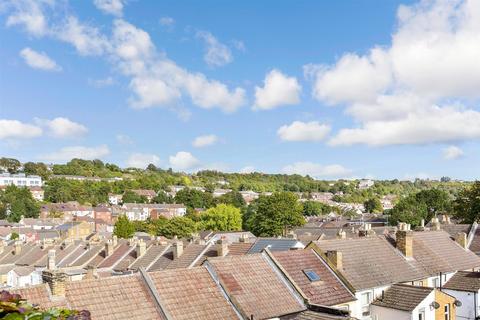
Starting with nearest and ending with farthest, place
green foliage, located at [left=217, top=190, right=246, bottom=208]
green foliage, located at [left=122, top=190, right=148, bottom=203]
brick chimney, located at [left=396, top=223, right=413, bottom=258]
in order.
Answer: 1. brick chimney, located at [left=396, top=223, right=413, bottom=258]
2. green foliage, located at [left=217, top=190, right=246, bottom=208]
3. green foliage, located at [left=122, top=190, right=148, bottom=203]

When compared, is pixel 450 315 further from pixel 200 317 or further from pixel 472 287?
pixel 200 317

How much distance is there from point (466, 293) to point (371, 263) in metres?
5.96

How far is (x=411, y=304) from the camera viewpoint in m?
23.3

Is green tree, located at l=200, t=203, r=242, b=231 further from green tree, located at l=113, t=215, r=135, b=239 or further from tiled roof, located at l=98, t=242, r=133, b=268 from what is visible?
tiled roof, located at l=98, t=242, r=133, b=268

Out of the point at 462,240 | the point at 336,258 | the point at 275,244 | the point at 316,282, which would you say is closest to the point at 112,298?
the point at 316,282

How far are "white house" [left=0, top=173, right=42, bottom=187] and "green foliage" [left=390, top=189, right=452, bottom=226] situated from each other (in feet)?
516

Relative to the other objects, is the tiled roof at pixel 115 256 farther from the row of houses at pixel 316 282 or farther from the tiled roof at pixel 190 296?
the tiled roof at pixel 190 296

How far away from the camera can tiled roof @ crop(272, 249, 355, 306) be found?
22.4 metres

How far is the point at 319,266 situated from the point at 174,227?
66.1 metres

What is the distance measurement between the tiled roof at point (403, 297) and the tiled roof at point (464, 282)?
16.4ft

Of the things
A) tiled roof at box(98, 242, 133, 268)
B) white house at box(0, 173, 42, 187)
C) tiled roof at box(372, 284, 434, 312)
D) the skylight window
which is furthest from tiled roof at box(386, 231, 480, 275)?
white house at box(0, 173, 42, 187)

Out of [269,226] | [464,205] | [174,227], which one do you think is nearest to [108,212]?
[174,227]

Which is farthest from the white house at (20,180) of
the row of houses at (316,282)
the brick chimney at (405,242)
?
the brick chimney at (405,242)

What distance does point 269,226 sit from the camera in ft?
279
